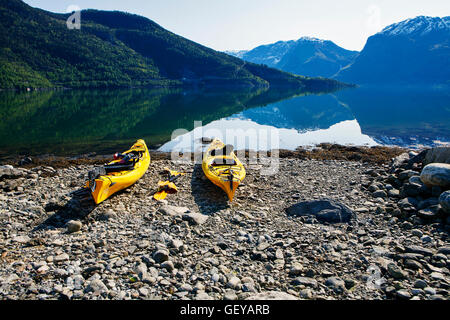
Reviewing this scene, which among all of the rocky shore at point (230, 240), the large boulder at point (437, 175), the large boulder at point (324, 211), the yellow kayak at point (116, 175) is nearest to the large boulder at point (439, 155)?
the rocky shore at point (230, 240)

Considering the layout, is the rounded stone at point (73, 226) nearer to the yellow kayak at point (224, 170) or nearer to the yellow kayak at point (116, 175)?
the yellow kayak at point (116, 175)

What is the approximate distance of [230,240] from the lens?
31.4 feet

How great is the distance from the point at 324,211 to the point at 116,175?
9.76m

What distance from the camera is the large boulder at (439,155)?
44.6ft

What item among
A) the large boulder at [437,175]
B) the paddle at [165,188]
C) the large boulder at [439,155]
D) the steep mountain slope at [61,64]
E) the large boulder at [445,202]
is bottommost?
the paddle at [165,188]

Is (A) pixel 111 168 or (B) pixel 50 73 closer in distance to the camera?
(A) pixel 111 168

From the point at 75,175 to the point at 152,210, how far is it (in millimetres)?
8011

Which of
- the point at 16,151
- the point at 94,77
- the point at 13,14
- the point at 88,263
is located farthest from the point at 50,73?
the point at 88,263

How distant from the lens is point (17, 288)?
670 centimetres

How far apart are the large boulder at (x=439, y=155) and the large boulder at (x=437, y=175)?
214 cm

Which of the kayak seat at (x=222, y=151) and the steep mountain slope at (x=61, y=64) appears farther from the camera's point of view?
the steep mountain slope at (x=61, y=64)

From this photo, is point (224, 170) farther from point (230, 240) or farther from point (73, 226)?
point (73, 226)

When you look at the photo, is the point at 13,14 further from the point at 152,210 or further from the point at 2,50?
the point at 152,210
